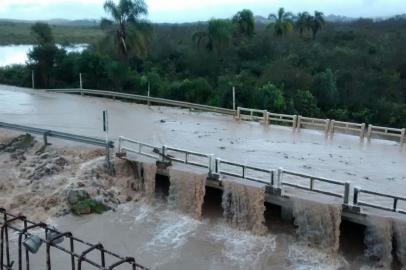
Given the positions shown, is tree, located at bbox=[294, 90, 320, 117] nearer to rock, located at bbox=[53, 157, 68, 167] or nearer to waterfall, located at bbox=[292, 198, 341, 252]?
rock, located at bbox=[53, 157, 68, 167]

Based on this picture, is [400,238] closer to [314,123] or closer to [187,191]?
[187,191]

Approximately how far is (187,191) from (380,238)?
5.62m

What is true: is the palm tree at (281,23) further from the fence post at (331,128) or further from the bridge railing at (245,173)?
the bridge railing at (245,173)

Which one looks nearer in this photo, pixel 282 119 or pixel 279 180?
pixel 279 180

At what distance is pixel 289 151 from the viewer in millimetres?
18797

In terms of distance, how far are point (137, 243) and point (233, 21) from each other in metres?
43.6

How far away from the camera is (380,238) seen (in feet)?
39.5

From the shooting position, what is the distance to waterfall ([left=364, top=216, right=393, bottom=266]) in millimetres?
11953

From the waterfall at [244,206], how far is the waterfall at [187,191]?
31.4 inches

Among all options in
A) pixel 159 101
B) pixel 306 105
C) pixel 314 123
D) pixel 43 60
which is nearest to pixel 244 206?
pixel 314 123

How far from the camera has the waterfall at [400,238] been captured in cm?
1180

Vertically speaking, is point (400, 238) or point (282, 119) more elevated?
point (282, 119)

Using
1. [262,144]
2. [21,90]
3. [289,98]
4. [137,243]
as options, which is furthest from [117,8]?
[137,243]

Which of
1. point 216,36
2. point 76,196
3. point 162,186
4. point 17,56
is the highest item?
point 216,36
